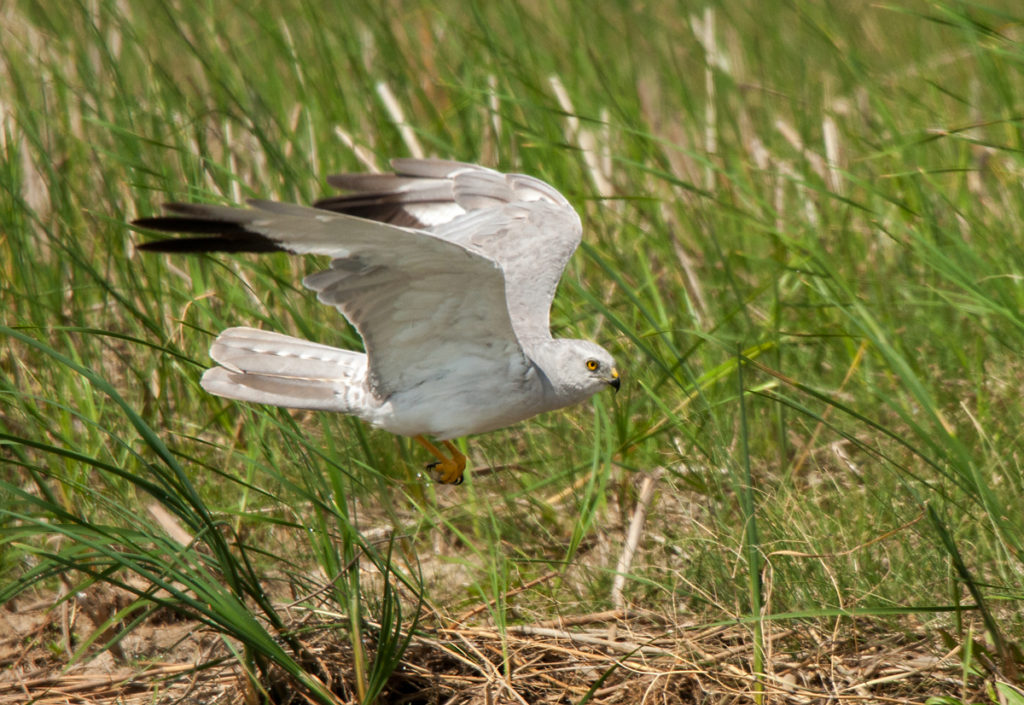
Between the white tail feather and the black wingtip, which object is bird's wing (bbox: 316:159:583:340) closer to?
the white tail feather

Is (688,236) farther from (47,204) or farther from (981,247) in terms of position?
(47,204)

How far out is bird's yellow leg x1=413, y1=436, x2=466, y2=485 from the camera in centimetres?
457

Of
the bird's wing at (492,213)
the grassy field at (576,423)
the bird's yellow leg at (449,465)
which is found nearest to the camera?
the grassy field at (576,423)

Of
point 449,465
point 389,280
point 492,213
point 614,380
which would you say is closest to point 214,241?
point 389,280

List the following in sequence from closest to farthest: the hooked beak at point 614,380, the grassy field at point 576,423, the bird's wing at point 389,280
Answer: the grassy field at point 576,423 → the bird's wing at point 389,280 → the hooked beak at point 614,380

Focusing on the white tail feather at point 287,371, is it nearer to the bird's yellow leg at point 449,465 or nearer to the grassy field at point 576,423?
the grassy field at point 576,423

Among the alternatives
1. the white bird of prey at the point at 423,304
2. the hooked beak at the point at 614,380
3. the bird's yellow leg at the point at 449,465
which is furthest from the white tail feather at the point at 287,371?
the hooked beak at the point at 614,380

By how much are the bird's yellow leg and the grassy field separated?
15cm

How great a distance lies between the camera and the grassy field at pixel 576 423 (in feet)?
10.7

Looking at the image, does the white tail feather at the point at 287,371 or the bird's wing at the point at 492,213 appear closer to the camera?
the white tail feather at the point at 287,371

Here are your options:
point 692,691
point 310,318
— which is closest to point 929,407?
point 692,691

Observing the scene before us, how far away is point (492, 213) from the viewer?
5254 mm

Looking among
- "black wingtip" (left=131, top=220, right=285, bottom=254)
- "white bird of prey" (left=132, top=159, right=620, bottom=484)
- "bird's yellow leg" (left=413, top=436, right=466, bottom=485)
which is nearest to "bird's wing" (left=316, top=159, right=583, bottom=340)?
"white bird of prey" (left=132, top=159, right=620, bottom=484)

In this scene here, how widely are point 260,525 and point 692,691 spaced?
1.83 m
